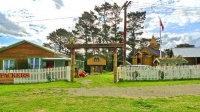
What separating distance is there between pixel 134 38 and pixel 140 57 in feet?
40.5

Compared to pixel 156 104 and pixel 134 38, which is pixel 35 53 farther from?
pixel 134 38

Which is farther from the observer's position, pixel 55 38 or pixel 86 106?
pixel 55 38

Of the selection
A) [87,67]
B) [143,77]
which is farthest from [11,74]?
[87,67]

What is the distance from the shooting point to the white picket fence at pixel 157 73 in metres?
19.0

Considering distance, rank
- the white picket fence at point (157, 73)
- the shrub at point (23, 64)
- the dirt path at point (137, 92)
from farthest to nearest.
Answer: the shrub at point (23, 64)
the white picket fence at point (157, 73)
the dirt path at point (137, 92)

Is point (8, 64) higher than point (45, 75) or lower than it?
higher

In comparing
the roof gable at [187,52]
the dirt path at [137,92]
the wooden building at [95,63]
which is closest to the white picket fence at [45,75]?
the dirt path at [137,92]

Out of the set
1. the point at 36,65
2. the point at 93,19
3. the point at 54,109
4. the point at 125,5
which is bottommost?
the point at 54,109

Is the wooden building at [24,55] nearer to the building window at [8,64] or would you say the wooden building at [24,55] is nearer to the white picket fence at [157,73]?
the building window at [8,64]

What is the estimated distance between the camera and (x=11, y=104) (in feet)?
28.9

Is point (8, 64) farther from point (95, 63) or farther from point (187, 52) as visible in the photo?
point (187, 52)

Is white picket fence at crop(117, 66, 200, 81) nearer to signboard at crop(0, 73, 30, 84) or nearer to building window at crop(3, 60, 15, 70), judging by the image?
signboard at crop(0, 73, 30, 84)

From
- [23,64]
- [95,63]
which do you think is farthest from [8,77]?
[95,63]

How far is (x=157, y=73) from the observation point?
19453mm
